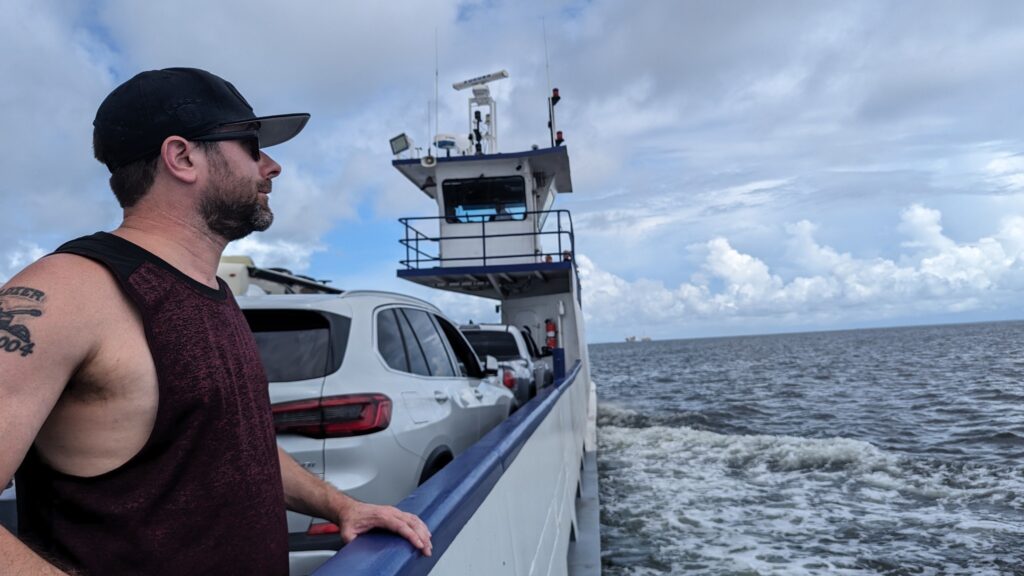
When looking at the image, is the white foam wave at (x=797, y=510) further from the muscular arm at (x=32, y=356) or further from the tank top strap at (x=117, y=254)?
the muscular arm at (x=32, y=356)

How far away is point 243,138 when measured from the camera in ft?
4.99

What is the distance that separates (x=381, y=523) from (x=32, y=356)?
0.92 meters

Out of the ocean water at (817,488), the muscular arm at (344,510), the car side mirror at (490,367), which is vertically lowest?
the ocean water at (817,488)

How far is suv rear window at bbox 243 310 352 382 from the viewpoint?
3.52 metres

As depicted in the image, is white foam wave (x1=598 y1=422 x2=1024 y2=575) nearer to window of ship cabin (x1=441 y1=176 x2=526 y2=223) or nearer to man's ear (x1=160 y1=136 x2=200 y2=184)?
window of ship cabin (x1=441 y1=176 x2=526 y2=223)

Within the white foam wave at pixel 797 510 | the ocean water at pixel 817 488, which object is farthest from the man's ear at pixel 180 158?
the white foam wave at pixel 797 510

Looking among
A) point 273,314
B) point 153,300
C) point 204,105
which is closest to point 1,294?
point 153,300

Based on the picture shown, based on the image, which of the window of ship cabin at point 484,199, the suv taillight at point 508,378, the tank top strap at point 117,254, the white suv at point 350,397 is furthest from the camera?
the window of ship cabin at point 484,199

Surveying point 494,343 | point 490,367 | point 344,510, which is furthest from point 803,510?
point 344,510

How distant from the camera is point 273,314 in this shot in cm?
369

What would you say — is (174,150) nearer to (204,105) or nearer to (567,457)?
(204,105)

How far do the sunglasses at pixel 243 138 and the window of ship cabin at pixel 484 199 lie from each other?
41.8 ft

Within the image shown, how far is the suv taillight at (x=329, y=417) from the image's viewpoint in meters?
3.34

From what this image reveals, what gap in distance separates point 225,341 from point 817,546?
25.5ft
